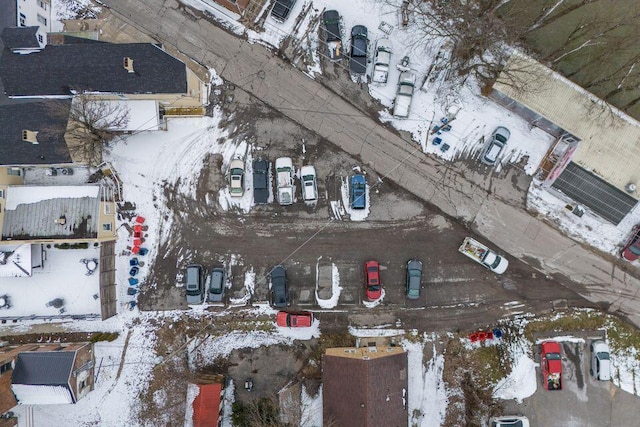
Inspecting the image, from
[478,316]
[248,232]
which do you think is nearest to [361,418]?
[478,316]

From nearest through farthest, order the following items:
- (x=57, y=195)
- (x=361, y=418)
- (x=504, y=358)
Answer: (x=361, y=418) < (x=57, y=195) < (x=504, y=358)

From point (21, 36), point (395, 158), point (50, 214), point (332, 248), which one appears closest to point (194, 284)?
point (332, 248)

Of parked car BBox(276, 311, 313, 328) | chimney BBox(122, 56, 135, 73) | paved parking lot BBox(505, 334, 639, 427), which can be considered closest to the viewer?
chimney BBox(122, 56, 135, 73)

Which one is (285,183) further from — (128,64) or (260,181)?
(128,64)

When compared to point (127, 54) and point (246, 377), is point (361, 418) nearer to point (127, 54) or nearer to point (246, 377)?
point (246, 377)

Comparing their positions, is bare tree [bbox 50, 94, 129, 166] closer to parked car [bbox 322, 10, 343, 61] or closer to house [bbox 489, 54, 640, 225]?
parked car [bbox 322, 10, 343, 61]

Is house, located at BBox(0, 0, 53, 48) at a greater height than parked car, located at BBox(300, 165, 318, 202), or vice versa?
house, located at BBox(0, 0, 53, 48)

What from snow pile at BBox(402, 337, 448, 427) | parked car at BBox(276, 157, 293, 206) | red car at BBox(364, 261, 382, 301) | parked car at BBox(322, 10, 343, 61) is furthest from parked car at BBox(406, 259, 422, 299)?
parked car at BBox(322, 10, 343, 61)
